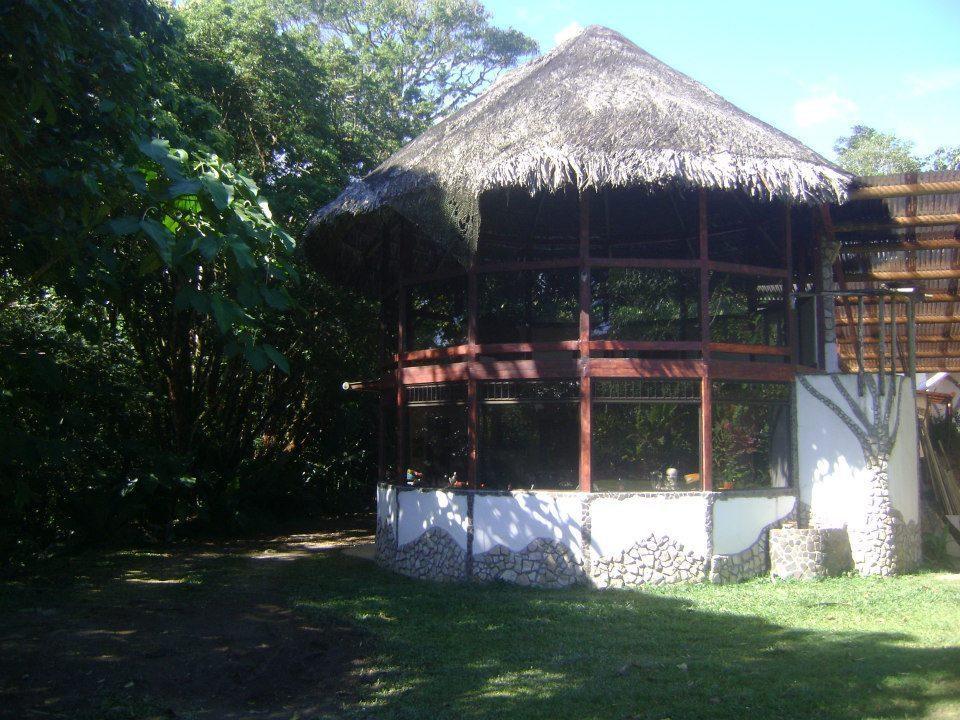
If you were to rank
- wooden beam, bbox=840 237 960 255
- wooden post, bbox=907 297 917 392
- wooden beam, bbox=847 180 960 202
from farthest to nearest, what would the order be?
wooden beam, bbox=840 237 960 255
wooden post, bbox=907 297 917 392
wooden beam, bbox=847 180 960 202

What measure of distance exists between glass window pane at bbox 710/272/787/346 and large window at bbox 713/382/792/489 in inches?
52.1

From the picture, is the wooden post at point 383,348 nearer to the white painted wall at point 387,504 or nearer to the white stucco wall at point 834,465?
the white painted wall at point 387,504

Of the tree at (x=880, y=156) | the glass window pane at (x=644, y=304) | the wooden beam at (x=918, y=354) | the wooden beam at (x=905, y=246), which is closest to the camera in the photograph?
the wooden beam at (x=905, y=246)

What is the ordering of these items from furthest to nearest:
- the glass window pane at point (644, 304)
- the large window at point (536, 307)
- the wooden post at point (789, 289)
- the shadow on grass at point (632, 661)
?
the glass window pane at point (644, 304), the large window at point (536, 307), the wooden post at point (789, 289), the shadow on grass at point (632, 661)

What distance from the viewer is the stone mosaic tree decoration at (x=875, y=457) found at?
9523 millimetres

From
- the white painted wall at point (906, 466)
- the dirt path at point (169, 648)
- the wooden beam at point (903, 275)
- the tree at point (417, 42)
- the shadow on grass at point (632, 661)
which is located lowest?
the dirt path at point (169, 648)

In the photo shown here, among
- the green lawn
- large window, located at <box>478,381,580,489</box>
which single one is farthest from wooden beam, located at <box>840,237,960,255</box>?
large window, located at <box>478,381,580,489</box>

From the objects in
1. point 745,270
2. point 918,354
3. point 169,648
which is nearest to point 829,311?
point 745,270

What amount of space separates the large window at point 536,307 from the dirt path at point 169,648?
13.1 feet

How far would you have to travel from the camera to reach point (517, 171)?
30.2ft

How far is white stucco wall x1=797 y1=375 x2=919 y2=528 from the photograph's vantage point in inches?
385

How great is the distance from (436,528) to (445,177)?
385 centimetres

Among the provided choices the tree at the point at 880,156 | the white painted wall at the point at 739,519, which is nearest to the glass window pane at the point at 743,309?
the white painted wall at the point at 739,519

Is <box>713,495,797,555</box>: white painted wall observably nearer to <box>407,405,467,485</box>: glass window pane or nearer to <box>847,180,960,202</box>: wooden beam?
<box>407,405,467,485</box>: glass window pane
